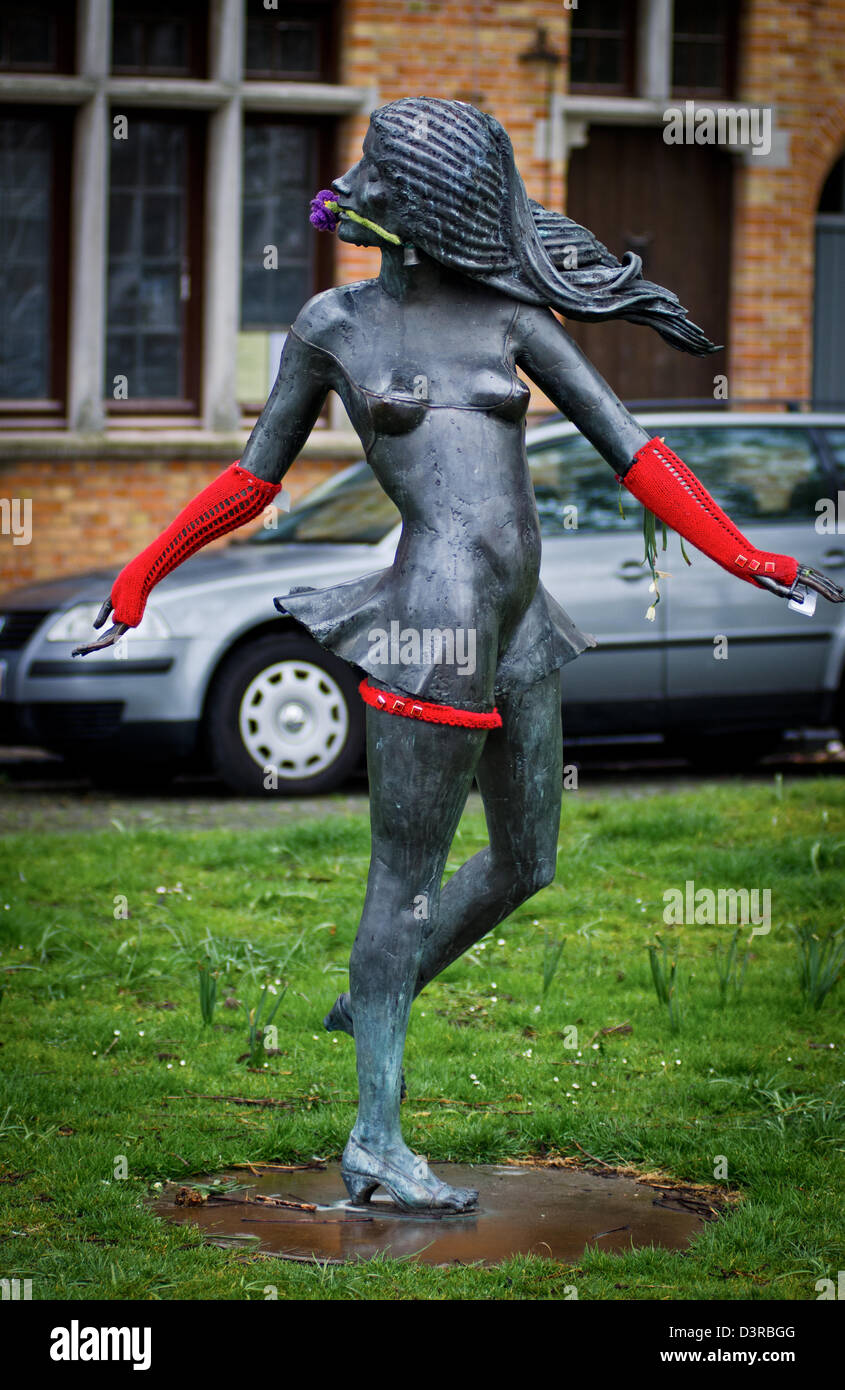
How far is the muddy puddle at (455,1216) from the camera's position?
4328 mm

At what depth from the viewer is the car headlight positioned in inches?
394

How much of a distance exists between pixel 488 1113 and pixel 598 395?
1.87 meters

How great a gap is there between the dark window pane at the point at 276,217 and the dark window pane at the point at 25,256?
1.37 meters

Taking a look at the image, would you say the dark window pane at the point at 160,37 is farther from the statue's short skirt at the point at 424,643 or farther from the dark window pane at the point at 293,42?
the statue's short skirt at the point at 424,643

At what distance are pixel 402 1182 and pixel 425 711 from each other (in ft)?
3.32

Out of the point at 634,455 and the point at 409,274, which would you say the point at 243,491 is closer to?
the point at 409,274

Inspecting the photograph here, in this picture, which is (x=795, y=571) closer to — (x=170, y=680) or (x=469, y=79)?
(x=170, y=680)

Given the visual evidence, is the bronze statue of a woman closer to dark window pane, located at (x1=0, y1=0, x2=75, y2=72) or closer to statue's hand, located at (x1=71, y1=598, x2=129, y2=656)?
statue's hand, located at (x1=71, y1=598, x2=129, y2=656)

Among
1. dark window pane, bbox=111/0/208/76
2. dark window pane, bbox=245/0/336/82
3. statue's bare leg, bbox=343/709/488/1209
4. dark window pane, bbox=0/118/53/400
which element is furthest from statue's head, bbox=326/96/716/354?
dark window pane, bbox=245/0/336/82

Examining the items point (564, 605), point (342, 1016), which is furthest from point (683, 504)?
point (564, 605)

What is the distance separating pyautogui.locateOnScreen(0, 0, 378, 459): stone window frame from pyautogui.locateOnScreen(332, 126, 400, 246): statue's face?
31.3ft

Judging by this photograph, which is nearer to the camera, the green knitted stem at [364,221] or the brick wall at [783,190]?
the green knitted stem at [364,221]

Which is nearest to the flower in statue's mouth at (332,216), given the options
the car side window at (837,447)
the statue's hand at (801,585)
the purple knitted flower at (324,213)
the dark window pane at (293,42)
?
the purple knitted flower at (324,213)

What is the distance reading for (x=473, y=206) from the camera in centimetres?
438
